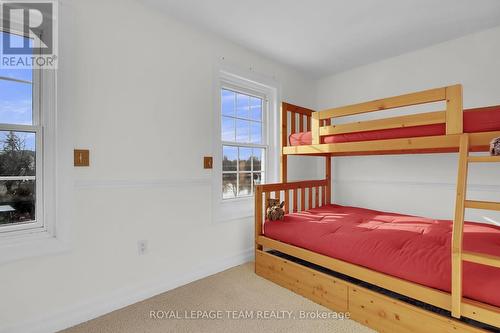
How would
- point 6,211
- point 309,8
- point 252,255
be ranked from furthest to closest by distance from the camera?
1. point 252,255
2. point 309,8
3. point 6,211

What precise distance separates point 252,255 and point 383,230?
1.41 metres

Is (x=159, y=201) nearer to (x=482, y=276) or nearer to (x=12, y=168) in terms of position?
(x=12, y=168)

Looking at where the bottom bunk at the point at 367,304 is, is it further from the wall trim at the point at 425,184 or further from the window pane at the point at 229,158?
the wall trim at the point at 425,184

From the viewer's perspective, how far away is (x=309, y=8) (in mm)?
2088

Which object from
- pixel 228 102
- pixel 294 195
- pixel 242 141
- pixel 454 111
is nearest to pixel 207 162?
pixel 242 141

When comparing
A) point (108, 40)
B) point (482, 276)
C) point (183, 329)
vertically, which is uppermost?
point (108, 40)

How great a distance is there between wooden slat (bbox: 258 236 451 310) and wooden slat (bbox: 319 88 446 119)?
1186 millimetres

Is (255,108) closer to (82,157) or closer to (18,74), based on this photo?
(82,157)

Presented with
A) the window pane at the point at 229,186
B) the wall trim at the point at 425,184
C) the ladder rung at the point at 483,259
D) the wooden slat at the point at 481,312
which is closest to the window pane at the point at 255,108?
the window pane at the point at 229,186

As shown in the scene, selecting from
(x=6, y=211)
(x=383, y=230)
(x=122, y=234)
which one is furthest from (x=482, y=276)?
(x=6, y=211)

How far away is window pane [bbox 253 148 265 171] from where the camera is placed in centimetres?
310

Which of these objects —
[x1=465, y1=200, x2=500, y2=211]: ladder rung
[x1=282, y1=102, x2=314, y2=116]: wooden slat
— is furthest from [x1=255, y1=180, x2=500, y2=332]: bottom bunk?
[x1=282, y1=102, x2=314, y2=116]: wooden slat

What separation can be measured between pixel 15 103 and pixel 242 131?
1.93 m

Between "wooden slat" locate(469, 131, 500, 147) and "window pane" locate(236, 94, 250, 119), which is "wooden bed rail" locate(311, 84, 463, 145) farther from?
"window pane" locate(236, 94, 250, 119)
